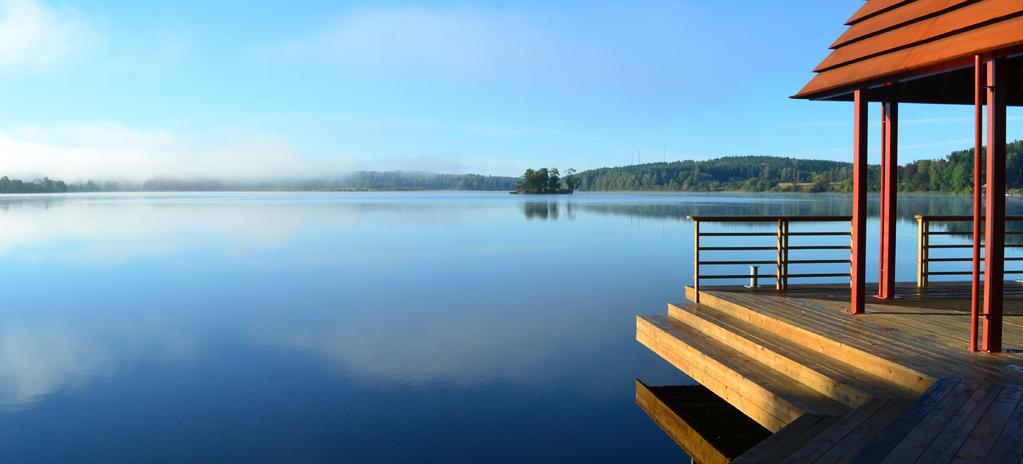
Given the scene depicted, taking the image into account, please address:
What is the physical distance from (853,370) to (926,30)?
2669 mm

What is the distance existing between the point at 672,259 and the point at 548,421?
15.3 metres

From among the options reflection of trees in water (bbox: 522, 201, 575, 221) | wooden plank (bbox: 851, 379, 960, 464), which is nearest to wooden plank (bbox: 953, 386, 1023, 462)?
wooden plank (bbox: 851, 379, 960, 464)

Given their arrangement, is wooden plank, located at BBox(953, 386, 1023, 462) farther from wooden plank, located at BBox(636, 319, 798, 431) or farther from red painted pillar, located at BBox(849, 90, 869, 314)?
red painted pillar, located at BBox(849, 90, 869, 314)

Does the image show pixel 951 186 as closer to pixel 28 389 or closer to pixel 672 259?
pixel 672 259

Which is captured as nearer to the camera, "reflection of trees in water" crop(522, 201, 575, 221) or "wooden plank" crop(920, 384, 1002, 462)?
"wooden plank" crop(920, 384, 1002, 462)

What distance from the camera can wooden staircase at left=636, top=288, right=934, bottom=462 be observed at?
4062 millimetres

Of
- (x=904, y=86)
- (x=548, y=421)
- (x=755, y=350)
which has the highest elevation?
(x=904, y=86)

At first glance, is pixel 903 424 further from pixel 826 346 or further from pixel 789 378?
pixel 826 346

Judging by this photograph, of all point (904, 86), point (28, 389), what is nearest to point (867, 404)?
point (904, 86)

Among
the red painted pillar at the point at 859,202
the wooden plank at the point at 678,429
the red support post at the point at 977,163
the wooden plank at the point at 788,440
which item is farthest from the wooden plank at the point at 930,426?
the red painted pillar at the point at 859,202

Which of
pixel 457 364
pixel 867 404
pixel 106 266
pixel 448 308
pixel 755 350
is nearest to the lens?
pixel 867 404

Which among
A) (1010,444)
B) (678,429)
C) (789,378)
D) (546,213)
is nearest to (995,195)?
(789,378)

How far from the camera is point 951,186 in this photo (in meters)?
76.2

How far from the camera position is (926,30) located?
5.76 meters
